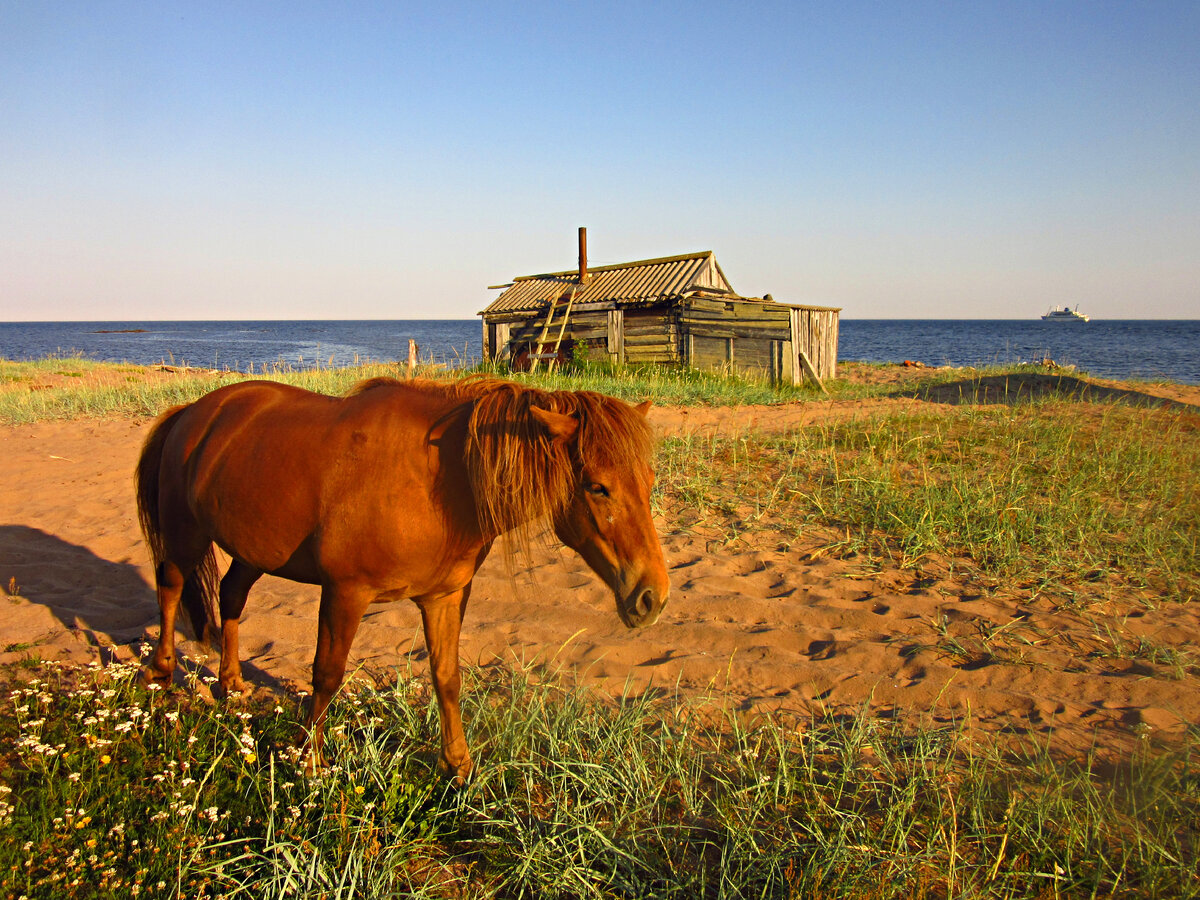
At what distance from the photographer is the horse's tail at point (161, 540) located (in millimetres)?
3818

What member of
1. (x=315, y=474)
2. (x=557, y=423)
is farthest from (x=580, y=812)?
(x=315, y=474)

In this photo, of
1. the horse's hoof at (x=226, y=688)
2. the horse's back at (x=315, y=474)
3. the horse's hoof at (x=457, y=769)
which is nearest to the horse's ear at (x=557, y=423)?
the horse's back at (x=315, y=474)

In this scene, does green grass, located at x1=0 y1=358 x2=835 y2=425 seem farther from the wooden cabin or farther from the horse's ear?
the horse's ear

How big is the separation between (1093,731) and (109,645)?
17.4 ft

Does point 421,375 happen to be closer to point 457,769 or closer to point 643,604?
point 457,769

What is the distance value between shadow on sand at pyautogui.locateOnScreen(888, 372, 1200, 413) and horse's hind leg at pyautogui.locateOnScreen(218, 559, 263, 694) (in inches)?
429

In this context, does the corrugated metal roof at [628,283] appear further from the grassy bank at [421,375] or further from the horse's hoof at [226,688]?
the horse's hoof at [226,688]

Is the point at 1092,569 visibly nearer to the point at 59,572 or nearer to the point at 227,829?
the point at 227,829

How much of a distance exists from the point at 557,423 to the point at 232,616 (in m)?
2.48

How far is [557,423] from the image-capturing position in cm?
242

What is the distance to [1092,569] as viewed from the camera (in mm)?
4809

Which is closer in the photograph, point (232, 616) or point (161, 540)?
point (232, 616)

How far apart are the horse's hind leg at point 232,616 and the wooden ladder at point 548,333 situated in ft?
47.4

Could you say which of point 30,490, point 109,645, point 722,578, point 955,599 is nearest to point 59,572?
point 109,645
